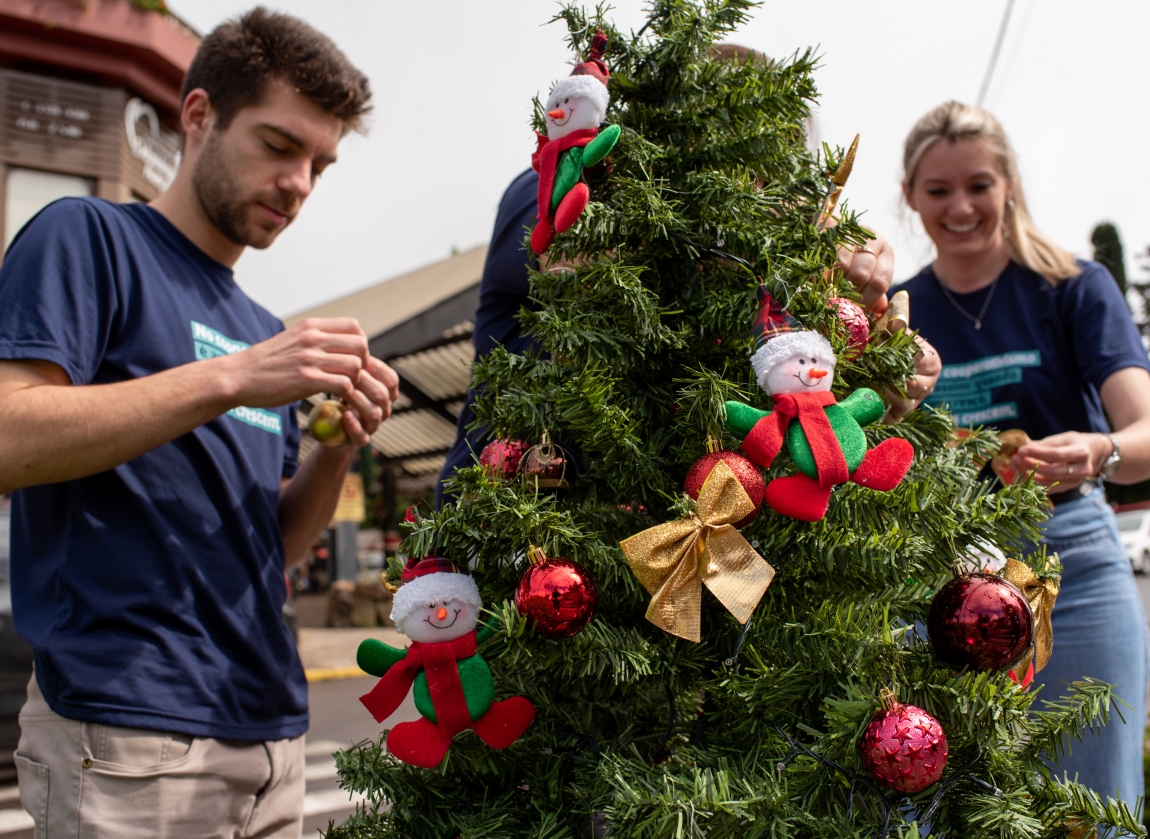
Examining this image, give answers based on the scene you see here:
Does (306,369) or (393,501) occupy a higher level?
(306,369)

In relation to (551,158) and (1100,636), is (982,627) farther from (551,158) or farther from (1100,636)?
(1100,636)

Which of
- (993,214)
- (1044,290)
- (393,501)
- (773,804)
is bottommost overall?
(393,501)

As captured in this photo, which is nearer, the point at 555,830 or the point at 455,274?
the point at 555,830

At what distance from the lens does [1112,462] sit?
171 cm

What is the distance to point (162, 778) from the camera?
1.41 m

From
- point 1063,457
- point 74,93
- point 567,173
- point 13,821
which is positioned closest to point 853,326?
point 567,173

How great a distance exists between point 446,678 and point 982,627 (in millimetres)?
573

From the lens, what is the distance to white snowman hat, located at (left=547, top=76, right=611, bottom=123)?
40.3 inches

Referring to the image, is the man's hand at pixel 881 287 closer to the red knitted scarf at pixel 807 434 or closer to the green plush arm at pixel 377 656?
the red knitted scarf at pixel 807 434

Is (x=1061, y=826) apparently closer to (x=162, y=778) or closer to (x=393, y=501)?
(x=162, y=778)

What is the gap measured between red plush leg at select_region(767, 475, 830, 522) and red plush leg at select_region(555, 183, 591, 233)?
386mm

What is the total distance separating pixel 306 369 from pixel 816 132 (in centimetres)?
96

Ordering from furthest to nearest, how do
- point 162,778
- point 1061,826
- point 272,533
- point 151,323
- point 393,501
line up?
point 393,501 < point 272,533 < point 151,323 < point 162,778 < point 1061,826

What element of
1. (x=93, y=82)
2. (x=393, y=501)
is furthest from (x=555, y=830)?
(x=393, y=501)
